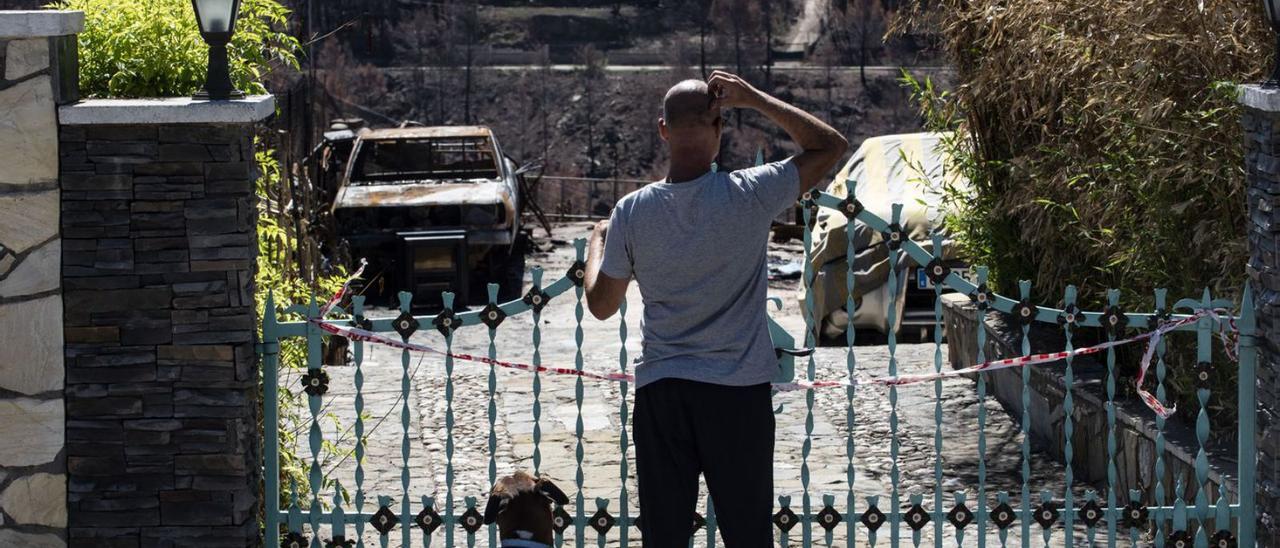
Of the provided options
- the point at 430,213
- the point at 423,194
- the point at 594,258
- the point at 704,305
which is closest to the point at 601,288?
the point at 594,258

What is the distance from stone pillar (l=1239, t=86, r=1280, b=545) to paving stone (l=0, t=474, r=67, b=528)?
3713 millimetres

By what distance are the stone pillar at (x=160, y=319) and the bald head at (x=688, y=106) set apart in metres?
1.37

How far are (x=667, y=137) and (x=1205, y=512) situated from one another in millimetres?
2373

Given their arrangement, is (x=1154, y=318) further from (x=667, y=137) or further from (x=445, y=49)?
(x=445, y=49)

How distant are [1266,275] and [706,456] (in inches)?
77.7

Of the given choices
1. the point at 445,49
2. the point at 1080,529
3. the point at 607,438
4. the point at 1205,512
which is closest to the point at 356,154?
the point at 607,438

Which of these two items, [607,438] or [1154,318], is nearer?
[1154,318]

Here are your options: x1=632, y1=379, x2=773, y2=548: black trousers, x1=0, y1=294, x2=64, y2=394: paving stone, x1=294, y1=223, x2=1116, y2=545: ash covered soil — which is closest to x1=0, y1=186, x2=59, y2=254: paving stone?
x1=0, y1=294, x2=64, y2=394: paving stone

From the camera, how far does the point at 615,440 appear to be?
8438mm

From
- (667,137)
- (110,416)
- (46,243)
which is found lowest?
(110,416)

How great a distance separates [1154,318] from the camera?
215 inches

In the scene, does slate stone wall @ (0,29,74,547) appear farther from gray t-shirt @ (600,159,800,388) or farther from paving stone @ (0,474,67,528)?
gray t-shirt @ (600,159,800,388)

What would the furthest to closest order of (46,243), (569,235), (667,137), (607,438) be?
(569,235) < (607,438) < (46,243) < (667,137)

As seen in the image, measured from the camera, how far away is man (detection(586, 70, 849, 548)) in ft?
14.0
